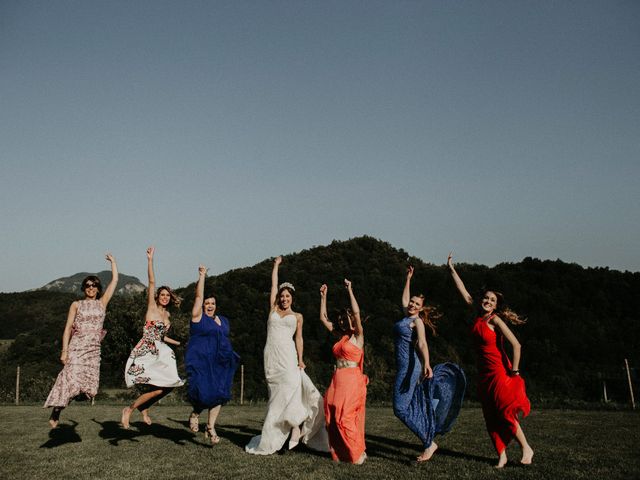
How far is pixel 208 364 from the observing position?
28.0 ft

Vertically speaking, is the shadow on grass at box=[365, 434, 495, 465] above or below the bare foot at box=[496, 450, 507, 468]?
below

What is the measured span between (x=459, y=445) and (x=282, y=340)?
3321mm

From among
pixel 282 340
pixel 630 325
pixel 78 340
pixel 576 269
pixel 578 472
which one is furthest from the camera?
pixel 576 269

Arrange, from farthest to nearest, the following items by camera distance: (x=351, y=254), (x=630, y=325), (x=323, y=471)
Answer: (x=351, y=254), (x=630, y=325), (x=323, y=471)

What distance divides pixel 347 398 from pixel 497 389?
79.7 inches

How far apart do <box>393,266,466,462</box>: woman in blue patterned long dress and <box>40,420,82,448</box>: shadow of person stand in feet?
19.4

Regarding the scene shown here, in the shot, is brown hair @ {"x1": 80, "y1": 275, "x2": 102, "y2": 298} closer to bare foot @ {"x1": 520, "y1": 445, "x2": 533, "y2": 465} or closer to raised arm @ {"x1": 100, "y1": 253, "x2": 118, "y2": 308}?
raised arm @ {"x1": 100, "y1": 253, "x2": 118, "y2": 308}

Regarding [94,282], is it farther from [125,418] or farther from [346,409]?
[346,409]

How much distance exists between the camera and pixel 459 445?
838 cm

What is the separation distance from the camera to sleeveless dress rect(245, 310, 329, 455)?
778cm

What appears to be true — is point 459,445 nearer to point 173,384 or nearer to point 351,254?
point 173,384

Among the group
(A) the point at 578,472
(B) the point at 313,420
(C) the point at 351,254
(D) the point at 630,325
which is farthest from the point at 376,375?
(C) the point at 351,254

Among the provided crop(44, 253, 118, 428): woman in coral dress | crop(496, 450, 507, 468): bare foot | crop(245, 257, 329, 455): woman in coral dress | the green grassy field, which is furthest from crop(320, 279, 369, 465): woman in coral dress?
crop(44, 253, 118, 428): woman in coral dress

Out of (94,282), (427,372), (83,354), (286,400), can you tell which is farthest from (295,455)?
(94,282)
